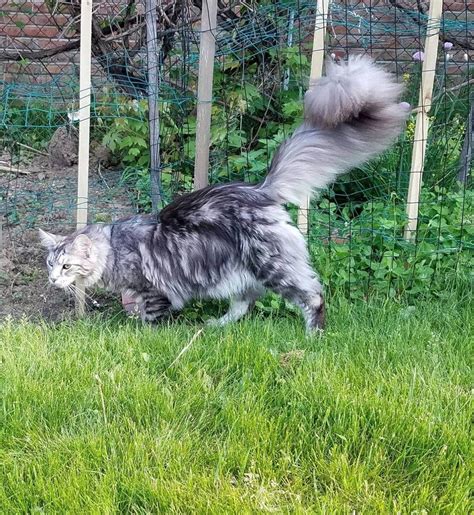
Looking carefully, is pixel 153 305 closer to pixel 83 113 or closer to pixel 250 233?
pixel 250 233

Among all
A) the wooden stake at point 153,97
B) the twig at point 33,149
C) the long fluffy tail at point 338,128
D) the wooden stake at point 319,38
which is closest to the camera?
the long fluffy tail at point 338,128

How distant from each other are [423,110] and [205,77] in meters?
1.38

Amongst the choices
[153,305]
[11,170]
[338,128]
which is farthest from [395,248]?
[11,170]

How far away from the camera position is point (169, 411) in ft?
8.49

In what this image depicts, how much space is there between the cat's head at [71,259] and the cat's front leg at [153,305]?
328 mm

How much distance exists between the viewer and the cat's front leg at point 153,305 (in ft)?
12.7

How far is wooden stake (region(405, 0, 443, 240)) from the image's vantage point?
3.71 metres

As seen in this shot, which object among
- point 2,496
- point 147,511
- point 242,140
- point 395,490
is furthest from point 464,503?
point 242,140

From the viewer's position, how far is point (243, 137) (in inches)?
204

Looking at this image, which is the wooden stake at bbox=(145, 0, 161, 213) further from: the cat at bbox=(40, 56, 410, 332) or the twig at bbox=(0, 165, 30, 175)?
the twig at bbox=(0, 165, 30, 175)

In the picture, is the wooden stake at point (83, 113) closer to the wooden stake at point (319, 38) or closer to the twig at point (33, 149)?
the wooden stake at point (319, 38)

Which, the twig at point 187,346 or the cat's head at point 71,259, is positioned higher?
the cat's head at point 71,259

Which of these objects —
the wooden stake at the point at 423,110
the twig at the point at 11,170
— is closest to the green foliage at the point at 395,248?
the wooden stake at the point at 423,110

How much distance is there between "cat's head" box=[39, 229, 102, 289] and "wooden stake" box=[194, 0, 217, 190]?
88 centimetres
